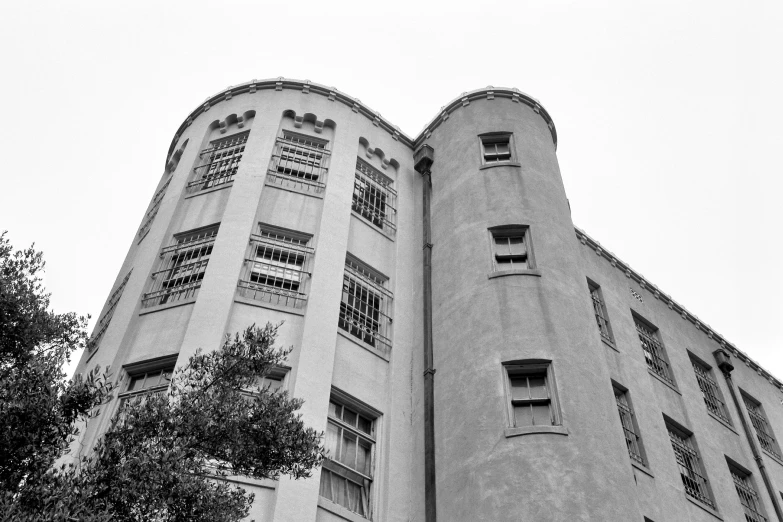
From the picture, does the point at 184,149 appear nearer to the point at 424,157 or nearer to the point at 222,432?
the point at 424,157

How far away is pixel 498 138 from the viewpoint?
2430 cm

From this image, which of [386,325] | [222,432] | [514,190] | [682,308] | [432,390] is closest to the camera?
[222,432]

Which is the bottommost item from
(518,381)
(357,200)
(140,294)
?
(518,381)

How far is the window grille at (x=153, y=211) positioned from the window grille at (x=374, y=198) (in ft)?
18.6

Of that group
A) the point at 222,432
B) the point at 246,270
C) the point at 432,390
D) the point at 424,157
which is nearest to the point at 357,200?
the point at 424,157

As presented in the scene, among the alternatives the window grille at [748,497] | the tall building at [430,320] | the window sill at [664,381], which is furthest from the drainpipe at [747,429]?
the window sill at [664,381]

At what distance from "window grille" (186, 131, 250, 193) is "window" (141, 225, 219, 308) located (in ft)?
6.58

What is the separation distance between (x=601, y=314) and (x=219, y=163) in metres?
12.6

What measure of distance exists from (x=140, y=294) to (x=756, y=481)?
19.4 meters

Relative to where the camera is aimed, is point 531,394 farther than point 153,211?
No

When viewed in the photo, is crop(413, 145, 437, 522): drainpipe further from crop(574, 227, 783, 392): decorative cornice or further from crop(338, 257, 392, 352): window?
crop(574, 227, 783, 392): decorative cornice

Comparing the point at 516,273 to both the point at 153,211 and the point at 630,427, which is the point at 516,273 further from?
the point at 153,211

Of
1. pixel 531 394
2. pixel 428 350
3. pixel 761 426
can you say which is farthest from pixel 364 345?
pixel 761 426

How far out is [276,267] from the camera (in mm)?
19047
